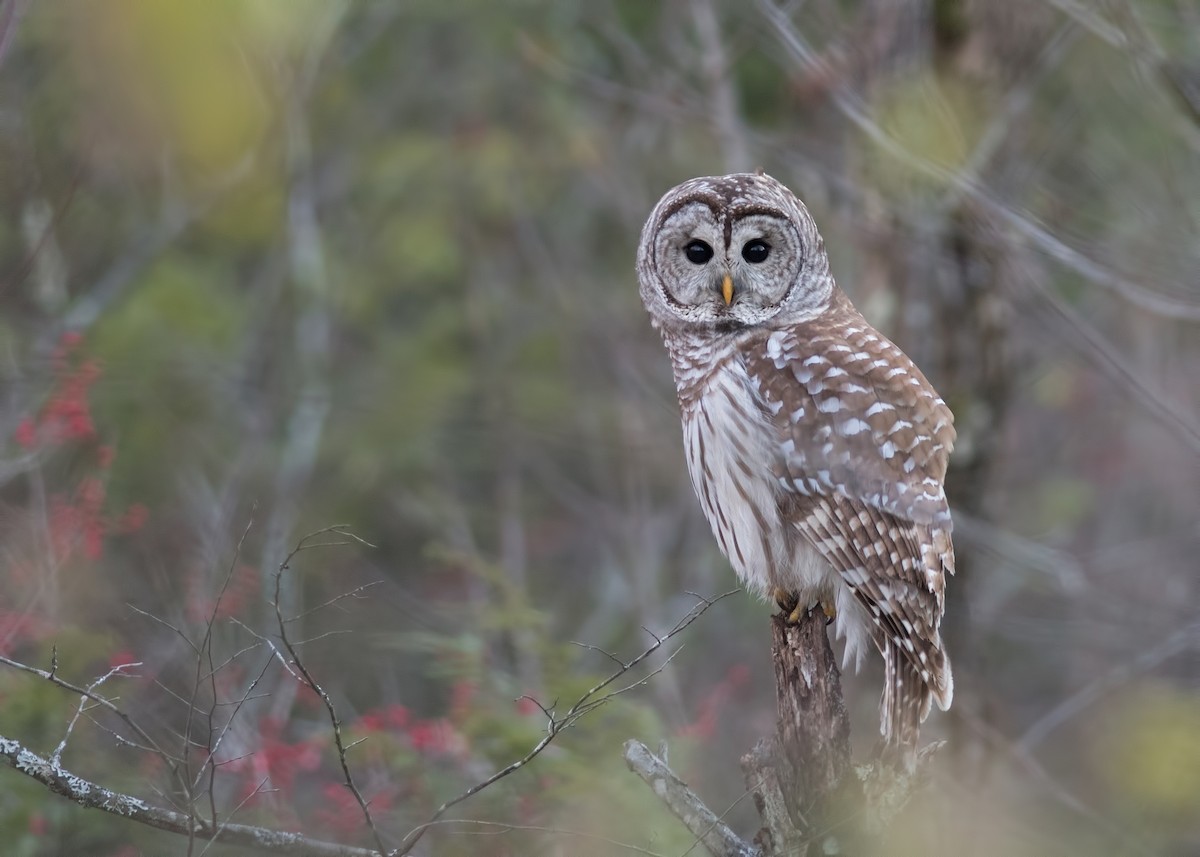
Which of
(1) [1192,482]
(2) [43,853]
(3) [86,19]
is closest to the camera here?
(2) [43,853]

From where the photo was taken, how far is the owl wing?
13.9ft

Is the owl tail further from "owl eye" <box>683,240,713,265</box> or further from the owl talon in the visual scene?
"owl eye" <box>683,240,713,265</box>

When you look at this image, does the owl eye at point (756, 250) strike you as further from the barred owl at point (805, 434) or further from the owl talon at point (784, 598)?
the owl talon at point (784, 598)

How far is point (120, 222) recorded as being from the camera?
28.6 ft

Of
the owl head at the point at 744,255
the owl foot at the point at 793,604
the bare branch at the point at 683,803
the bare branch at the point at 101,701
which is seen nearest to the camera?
the bare branch at the point at 101,701

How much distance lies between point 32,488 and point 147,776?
1.57 m

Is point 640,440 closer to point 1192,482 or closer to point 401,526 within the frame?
point 401,526

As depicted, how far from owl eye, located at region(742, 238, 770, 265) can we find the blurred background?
22.8 inches

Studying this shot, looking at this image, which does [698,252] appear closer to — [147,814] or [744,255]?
[744,255]

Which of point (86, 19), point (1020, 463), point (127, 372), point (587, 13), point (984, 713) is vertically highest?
point (86, 19)

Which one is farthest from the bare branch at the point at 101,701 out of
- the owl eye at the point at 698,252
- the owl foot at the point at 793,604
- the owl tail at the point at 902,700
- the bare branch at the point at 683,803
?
the owl eye at the point at 698,252

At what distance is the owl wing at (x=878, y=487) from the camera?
13.9 feet

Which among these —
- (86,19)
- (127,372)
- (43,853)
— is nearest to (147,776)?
(43,853)

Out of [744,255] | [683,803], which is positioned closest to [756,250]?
[744,255]
